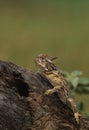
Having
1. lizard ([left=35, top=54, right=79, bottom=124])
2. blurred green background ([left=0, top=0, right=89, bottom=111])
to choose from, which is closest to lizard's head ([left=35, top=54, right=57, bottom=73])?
lizard ([left=35, top=54, right=79, bottom=124])

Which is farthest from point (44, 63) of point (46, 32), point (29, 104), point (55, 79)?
point (46, 32)

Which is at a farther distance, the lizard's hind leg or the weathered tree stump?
the lizard's hind leg

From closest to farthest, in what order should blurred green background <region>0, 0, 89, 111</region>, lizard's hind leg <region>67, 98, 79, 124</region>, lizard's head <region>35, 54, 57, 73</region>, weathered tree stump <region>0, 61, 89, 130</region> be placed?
weathered tree stump <region>0, 61, 89, 130</region> < lizard's hind leg <region>67, 98, 79, 124</region> < lizard's head <region>35, 54, 57, 73</region> < blurred green background <region>0, 0, 89, 111</region>

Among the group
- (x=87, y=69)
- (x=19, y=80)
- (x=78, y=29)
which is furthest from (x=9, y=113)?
(x=78, y=29)

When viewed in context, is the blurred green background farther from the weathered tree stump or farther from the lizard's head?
the weathered tree stump

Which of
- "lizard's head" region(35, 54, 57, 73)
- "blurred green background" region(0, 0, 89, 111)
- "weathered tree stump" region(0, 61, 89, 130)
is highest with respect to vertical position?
"blurred green background" region(0, 0, 89, 111)

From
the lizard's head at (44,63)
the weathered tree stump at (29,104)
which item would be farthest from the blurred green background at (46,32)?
the weathered tree stump at (29,104)
